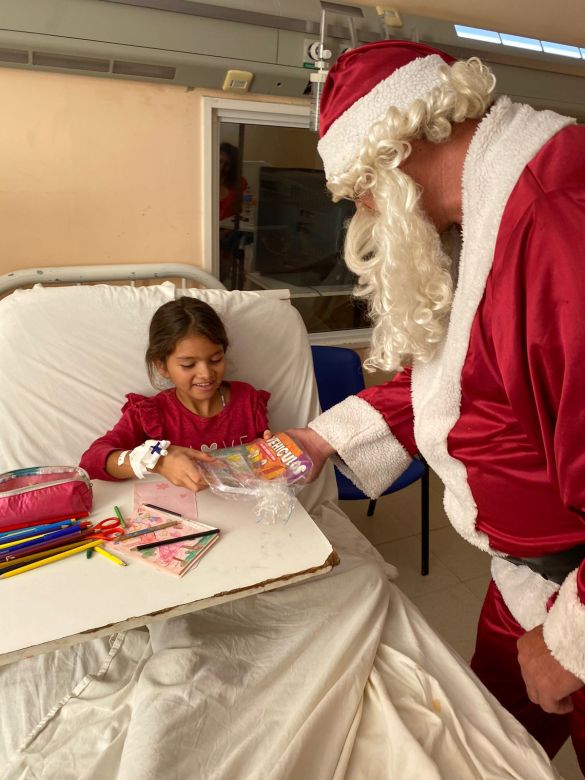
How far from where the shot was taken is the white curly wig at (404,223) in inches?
37.8

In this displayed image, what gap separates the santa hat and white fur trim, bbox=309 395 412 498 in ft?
2.11

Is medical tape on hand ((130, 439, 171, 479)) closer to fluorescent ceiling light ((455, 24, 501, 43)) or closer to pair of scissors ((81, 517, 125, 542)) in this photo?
pair of scissors ((81, 517, 125, 542))

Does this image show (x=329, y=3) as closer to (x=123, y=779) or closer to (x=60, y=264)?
(x=60, y=264)

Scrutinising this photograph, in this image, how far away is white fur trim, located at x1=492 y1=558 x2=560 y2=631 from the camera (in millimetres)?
1234

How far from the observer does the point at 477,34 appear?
241 cm

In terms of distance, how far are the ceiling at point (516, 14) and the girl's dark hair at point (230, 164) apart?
0.74 metres

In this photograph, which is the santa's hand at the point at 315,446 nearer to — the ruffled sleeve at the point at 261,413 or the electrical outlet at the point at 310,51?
the ruffled sleeve at the point at 261,413

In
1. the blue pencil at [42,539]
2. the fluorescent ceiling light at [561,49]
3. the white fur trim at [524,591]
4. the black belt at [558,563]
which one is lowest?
the white fur trim at [524,591]

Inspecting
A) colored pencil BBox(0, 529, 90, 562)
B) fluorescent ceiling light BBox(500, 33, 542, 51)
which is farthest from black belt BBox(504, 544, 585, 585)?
A: fluorescent ceiling light BBox(500, 33, 542, 51)

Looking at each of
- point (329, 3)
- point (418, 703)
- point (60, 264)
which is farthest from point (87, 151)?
point (418, 703)

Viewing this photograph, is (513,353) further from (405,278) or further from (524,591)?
(524,591)

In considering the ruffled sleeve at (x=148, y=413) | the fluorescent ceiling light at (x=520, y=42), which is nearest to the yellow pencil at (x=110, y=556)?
the ruffled sleeve at (x=148, y=413)

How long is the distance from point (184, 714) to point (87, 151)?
1.90 metres

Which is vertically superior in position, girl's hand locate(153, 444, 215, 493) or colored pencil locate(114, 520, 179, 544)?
girl's hand locate(153, 444, 215, 493)
